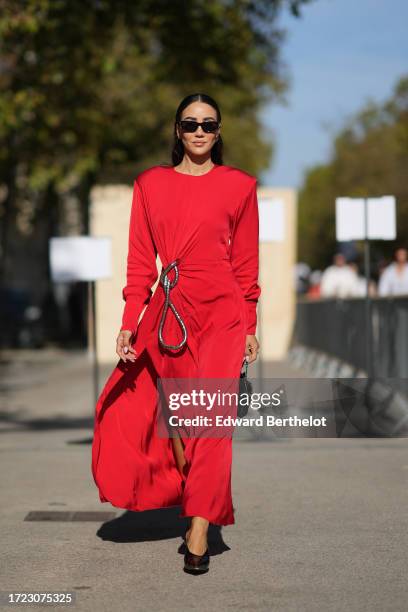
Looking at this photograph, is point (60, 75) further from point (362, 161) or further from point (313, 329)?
point (362, 161)

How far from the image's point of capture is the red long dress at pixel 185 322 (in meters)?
5.89

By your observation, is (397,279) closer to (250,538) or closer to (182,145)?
(250,538)

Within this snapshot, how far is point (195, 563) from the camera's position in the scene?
5.80 m

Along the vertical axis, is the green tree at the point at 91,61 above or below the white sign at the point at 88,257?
above

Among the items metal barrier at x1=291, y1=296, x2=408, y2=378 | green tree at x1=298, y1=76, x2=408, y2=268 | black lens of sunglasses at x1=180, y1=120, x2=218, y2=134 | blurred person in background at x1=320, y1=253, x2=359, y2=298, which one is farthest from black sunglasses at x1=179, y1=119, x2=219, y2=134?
green tree at x1=298, y1=76, x2=408, y2=268

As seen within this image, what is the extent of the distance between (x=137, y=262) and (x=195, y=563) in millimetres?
1345

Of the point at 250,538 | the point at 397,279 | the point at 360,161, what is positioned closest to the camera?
the point at 250,538

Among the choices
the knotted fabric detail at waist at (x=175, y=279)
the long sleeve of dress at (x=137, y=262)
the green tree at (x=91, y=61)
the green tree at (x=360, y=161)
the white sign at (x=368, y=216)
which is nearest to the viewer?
the knotted fabric detail at waist at (x=175, y=279)

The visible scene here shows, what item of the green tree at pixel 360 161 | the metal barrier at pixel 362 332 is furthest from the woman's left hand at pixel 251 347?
the green tree at pixel 360 161

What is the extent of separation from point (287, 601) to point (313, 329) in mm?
17397

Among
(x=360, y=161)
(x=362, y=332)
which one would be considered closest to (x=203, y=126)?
(x=362, y=332)

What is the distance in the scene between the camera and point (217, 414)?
588cm

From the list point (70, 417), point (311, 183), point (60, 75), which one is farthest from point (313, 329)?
point (311, 183)

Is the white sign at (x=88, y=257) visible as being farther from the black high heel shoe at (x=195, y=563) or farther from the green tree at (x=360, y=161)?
the green tree at (x=360, y=161)
